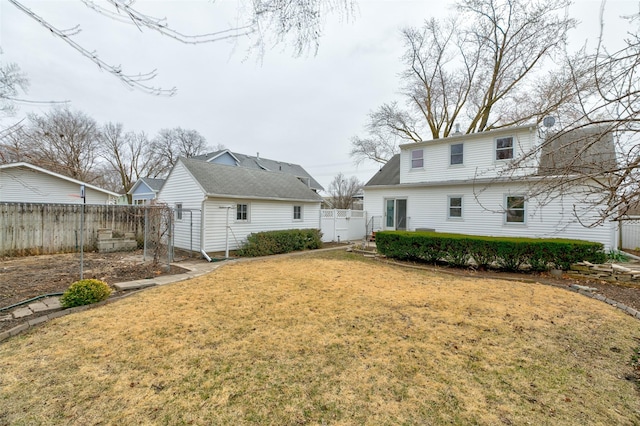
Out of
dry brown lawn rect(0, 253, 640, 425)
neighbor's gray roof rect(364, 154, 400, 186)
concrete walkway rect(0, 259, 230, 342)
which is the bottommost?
dry brown lawn rect(0, 253, 640, 425)

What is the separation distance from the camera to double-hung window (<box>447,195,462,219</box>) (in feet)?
42.1

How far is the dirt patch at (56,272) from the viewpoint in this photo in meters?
5.71

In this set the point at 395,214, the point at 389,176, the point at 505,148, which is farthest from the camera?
the point at 389,176

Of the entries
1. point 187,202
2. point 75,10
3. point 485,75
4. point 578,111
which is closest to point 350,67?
point 578,111

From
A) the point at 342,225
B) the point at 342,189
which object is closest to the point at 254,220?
the point at 342,225

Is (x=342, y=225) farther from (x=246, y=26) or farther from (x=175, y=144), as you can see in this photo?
(x=175, y=144)

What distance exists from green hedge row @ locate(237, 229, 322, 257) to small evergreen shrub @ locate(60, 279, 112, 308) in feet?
20.3

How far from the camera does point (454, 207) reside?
12938mm

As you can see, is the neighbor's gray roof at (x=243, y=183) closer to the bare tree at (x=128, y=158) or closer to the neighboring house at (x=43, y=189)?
the neighboring house at (x=43, y=189)

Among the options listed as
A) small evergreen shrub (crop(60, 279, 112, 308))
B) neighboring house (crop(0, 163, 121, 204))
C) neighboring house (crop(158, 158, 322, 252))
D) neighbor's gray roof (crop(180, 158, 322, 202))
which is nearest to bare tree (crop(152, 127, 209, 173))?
neighboring house (crop(0, 163, 121, 204))

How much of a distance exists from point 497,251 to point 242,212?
9599 mm

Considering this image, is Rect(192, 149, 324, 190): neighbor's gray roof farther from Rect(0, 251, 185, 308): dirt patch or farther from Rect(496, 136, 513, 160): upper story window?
Rect(496, 136, 513, 160): upper story window

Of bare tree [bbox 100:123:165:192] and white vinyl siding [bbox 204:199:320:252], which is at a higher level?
bare tree [bbox 100:123:165:192]

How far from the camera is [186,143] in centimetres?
3934
